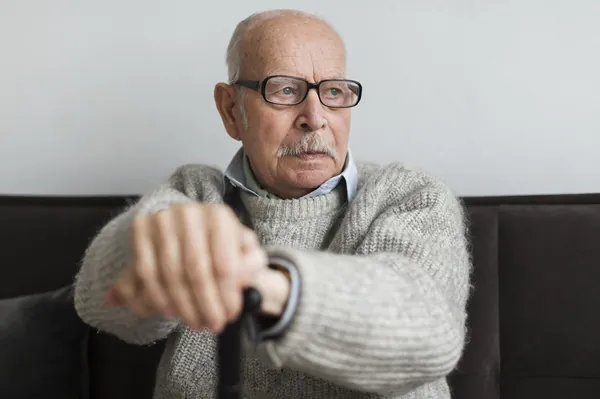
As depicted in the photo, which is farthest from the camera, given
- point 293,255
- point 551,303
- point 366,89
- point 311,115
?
point 366,89

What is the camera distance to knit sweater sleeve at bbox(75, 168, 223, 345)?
894 mm

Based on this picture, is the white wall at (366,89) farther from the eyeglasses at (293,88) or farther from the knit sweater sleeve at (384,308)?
the knit sweater sleeve at (384,308)

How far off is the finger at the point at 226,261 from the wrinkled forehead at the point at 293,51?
620 millimetres

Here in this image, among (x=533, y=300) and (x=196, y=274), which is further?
(x=533, y=300)

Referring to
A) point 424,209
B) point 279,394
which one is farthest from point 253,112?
point 279,394

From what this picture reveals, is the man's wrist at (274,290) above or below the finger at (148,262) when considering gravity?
below

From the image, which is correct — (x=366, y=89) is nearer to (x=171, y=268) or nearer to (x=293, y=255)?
(x=293, y=255)

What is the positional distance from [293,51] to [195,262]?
2.18ft

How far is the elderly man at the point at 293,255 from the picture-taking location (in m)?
0.59

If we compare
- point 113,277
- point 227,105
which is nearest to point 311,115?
point 227,105

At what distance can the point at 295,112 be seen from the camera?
1178 millimetres

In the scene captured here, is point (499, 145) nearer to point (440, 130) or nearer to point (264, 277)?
point (440, 130)

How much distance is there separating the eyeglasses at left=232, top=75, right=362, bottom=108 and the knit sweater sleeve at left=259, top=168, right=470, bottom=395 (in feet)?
0.79

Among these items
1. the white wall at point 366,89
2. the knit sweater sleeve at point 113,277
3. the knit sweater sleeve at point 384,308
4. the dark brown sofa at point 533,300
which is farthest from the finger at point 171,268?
the white wall at point 366,89
